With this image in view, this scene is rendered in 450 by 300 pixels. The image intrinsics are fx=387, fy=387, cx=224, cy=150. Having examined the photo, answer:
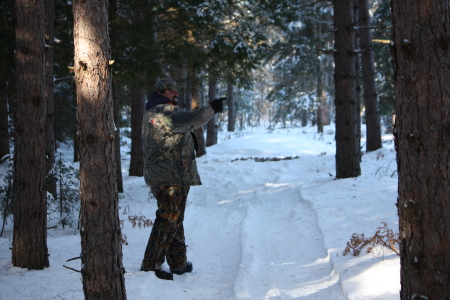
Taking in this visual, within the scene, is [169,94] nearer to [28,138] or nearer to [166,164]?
[166,164]

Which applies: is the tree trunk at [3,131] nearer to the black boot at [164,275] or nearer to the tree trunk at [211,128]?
the tree trunk at [211,128]

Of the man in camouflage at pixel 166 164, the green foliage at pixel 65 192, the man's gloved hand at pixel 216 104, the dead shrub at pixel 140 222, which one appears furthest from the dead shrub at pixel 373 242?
the green foliage at pixel 65 192

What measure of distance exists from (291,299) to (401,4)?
113 inches

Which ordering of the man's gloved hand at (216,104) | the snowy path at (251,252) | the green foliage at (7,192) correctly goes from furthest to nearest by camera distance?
1. the green foliage at (7,192)
2. the man's gloved hand at (216,104)
3. the snowy path at (251,252)

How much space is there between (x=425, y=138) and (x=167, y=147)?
2.82 meters

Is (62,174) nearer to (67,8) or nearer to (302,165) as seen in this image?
(67,8)

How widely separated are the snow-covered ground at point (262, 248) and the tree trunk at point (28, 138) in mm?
270

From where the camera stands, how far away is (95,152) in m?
3.18

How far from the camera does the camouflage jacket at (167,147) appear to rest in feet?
14.5

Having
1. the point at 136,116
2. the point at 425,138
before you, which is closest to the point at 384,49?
the point at 136,116

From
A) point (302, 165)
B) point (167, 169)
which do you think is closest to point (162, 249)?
point (167, 169)

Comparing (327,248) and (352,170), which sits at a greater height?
(352,170)

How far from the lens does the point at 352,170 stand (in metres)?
9.68

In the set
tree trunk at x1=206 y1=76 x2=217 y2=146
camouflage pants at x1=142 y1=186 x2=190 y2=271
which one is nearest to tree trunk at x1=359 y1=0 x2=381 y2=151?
tree trunk at x1=206 y1=76 x2=217 y2=146
